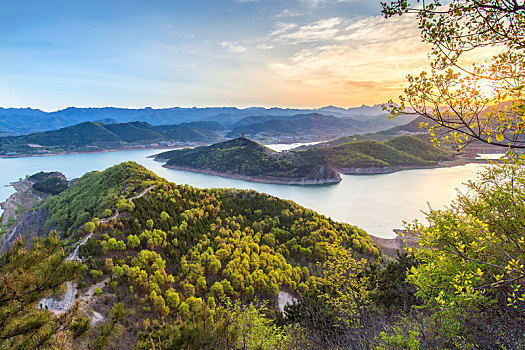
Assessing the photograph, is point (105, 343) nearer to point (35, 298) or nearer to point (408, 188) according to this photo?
point (35, 298)

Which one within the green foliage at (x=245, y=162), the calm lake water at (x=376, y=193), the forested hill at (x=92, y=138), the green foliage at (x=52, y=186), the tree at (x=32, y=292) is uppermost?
the forested hill at (x=92, y=138)

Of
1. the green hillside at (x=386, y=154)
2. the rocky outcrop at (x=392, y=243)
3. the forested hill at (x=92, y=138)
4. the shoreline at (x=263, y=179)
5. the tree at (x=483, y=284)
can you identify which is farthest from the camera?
the forested hill at (x=92, y=138)

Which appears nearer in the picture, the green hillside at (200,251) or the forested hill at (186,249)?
the forested hill at (186,249)

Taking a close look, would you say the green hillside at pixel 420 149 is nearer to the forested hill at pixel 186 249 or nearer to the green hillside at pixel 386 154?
the green hillside at pixel 386 154

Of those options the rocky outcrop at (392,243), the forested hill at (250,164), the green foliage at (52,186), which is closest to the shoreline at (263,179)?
the forested hill at (250,164)

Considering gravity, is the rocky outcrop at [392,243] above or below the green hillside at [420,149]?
below

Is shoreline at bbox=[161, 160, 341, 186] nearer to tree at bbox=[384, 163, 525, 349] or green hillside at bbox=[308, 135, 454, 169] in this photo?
green hillside at bbox=[308, 135, 454, 169]

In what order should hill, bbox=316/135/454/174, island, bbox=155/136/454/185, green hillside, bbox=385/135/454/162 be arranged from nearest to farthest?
1. island, bbox=155/136/454/185
2. hill, bbox=316/135/454/174
3. green hillside, bbox=385/135/454/162

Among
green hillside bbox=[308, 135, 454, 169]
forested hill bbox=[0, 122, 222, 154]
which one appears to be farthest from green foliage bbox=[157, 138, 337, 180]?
forested hill bbox=[0, 122, 222, 154]
